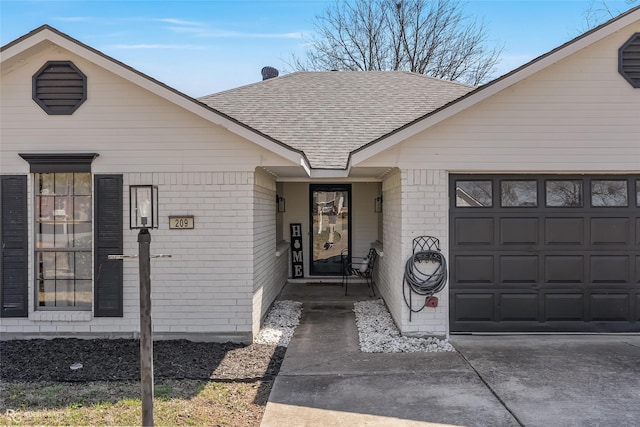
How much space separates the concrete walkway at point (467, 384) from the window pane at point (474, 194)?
1.85 m

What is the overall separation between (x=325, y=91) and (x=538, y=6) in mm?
5403

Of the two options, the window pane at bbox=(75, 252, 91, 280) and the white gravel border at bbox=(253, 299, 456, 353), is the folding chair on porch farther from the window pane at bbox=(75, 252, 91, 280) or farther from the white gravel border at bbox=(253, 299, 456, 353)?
the window pane at bbox=(75, 252, 91, 280)

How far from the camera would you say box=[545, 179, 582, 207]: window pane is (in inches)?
266

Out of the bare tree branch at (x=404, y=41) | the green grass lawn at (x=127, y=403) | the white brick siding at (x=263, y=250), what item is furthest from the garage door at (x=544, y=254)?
the bare tree branch at (x=404, y=41)

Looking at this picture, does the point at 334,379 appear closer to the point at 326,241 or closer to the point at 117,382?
the point at 117,382

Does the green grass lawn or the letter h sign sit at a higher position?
the letter h sign

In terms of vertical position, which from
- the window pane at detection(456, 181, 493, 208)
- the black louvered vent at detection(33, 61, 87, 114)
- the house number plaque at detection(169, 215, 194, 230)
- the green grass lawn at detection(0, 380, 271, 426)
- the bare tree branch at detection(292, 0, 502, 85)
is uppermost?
the bare tree branch at detection(292, 0, 502, 85)

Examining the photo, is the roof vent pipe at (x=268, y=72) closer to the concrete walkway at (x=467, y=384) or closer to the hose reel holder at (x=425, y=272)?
the hose reel holder at (x=425, y=272)

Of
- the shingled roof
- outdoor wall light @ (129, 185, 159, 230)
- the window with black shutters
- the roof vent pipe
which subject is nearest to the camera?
outdoor wall light @ (129, 185, 159, 230)

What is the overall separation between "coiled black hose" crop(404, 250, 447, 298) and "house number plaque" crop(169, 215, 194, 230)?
3038mm

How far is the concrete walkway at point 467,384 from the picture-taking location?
4145 mm

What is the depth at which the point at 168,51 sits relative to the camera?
33.3 feet

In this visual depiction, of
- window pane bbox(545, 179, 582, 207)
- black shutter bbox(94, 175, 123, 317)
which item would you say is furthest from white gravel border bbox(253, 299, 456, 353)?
window pane bbox(545, 179, 582, 207)

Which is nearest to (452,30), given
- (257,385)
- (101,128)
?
(101,128)
